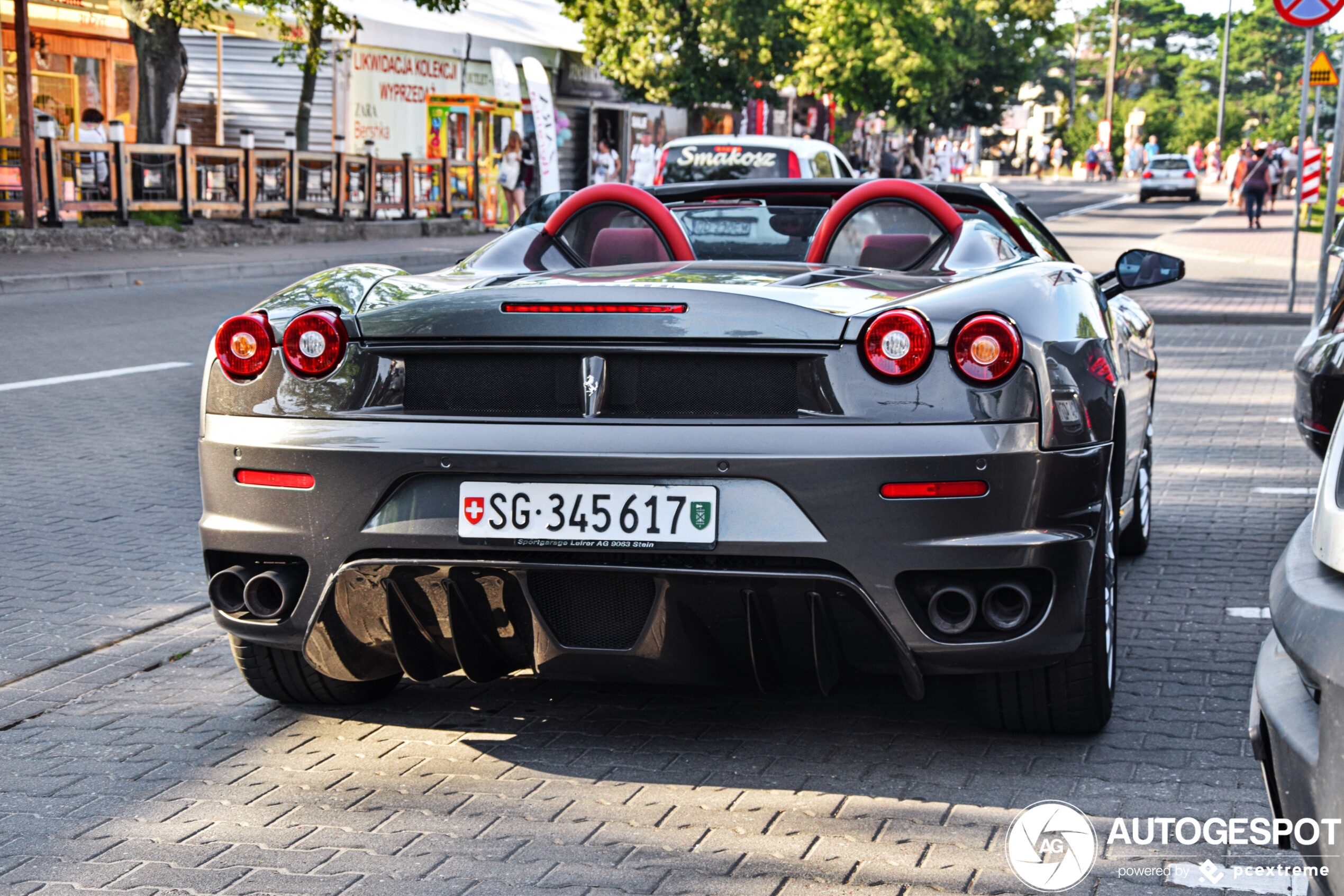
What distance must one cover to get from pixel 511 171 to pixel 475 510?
27.4 meters

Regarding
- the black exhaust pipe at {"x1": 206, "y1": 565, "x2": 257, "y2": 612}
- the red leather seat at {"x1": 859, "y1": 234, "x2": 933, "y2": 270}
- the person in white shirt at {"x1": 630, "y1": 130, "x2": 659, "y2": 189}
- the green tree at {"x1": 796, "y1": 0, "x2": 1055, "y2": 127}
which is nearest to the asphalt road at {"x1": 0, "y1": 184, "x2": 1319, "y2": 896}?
the black exhaust pipe at {"x1": 206, "y1": 565, "x2": 257, "y2": 612}

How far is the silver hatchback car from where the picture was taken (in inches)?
2068

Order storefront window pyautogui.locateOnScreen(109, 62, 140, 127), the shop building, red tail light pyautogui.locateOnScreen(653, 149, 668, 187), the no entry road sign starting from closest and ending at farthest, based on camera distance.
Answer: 1. the no entry road sign
2. red tail light pyautogui.locateOnScreen(653, 149, 668, 187)
3. the shop building
4. storefront window pyautogui.locateOnScreen(109, 62, 140, 127)

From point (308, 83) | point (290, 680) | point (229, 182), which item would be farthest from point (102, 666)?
point (308, 83)

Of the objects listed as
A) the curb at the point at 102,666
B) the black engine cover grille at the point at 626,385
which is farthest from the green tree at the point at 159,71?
the black engine cover grille at the point at 626,385

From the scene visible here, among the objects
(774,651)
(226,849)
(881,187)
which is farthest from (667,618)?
(881,187)

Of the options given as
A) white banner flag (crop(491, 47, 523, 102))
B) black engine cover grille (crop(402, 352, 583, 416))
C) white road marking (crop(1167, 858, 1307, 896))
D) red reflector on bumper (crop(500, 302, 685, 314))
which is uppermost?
white banner flag (crop(491, 47, 523, 102))

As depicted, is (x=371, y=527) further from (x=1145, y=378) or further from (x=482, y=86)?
(x=482, y=86)

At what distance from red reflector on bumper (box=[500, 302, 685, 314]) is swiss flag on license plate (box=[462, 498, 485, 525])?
1.37 ft

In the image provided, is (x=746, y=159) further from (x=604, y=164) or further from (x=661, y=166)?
(x=604, y=164)

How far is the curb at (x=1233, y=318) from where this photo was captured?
15.7 m

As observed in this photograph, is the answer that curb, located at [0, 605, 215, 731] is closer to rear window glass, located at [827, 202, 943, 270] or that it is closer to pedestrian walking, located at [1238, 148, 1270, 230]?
rear window glass, located at [827, 202, 943, 270]

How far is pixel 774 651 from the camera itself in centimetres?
343

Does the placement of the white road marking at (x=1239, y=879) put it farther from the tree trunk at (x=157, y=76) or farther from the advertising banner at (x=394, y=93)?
the advertising banner at (x=394, y=93)
